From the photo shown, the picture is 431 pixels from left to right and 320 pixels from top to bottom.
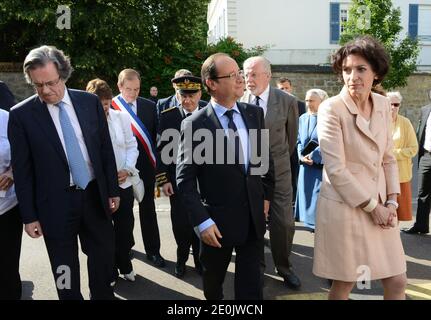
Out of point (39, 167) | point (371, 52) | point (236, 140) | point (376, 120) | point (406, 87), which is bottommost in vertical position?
point (406, 87)

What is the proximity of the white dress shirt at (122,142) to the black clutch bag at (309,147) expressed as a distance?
7.40 feet

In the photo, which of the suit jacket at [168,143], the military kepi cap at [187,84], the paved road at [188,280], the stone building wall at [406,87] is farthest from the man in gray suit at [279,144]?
the stone building wall at [406,87]

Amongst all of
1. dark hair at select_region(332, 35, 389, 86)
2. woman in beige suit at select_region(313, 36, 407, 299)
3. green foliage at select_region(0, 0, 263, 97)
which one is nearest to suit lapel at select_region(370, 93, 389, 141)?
woman in beige suit at select_region(313, 36, 407, 299)

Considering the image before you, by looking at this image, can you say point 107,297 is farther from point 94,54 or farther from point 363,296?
point 94,54

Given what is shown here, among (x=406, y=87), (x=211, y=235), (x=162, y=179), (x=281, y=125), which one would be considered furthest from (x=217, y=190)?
(x=406, y=87)

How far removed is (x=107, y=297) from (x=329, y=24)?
23.2 metres

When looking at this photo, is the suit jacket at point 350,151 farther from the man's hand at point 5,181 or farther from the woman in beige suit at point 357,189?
the man's hand at point 5,181

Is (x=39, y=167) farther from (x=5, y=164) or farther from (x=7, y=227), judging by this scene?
(x=7, y=227)

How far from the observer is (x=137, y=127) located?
16.2 ft

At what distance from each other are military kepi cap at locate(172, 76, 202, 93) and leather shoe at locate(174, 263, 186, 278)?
1.76 metres

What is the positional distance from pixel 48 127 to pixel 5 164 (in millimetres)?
532

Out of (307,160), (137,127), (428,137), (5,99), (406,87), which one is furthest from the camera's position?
(406,87)
